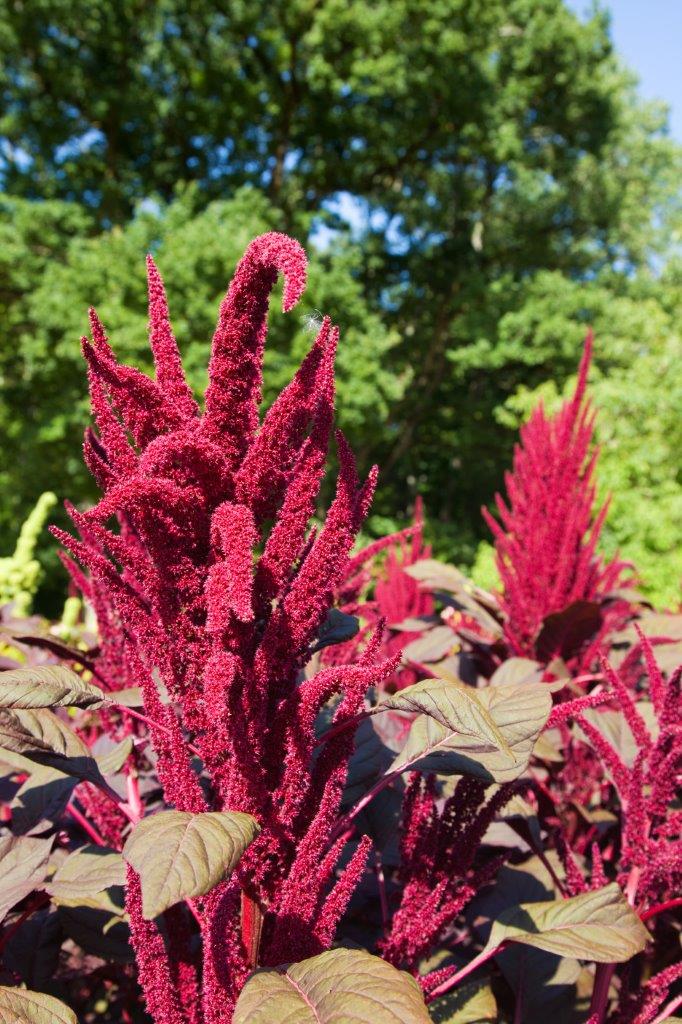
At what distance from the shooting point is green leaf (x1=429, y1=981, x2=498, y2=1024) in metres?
0.91

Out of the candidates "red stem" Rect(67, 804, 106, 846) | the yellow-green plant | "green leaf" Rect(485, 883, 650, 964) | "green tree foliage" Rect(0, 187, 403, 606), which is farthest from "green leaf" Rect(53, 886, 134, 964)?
"green tree foliage" Rect(0, 187, 403, 606)

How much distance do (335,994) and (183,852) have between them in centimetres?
18

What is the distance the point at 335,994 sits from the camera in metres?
0.65

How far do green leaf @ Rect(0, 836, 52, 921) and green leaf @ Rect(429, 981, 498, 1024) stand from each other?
1.61 ft

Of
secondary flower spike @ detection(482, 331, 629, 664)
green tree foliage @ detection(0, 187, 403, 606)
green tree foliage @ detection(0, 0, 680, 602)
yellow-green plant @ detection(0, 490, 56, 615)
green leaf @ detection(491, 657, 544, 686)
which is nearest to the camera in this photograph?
green leaf @ detection(491, 657, 544, 686)

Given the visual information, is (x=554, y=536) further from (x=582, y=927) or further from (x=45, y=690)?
(x=45, y=690)

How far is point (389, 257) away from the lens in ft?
55.6

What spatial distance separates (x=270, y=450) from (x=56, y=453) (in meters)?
13.3

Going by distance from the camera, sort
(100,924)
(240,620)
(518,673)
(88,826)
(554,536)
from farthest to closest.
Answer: (554,536) < (518,673) < (88,826) < (100,924) < (240,620)

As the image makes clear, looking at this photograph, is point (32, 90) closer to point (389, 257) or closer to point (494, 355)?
point (389, 257)

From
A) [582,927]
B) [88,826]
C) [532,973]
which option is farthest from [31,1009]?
[532,973]

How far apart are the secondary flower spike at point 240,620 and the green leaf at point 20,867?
169 millimetres

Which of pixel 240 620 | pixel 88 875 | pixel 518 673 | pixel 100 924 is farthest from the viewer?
pixel 518 673

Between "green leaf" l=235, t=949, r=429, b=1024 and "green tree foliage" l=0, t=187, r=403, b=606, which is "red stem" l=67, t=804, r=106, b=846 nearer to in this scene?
"green leaf" l=235, t=949, r=429, b=1024
